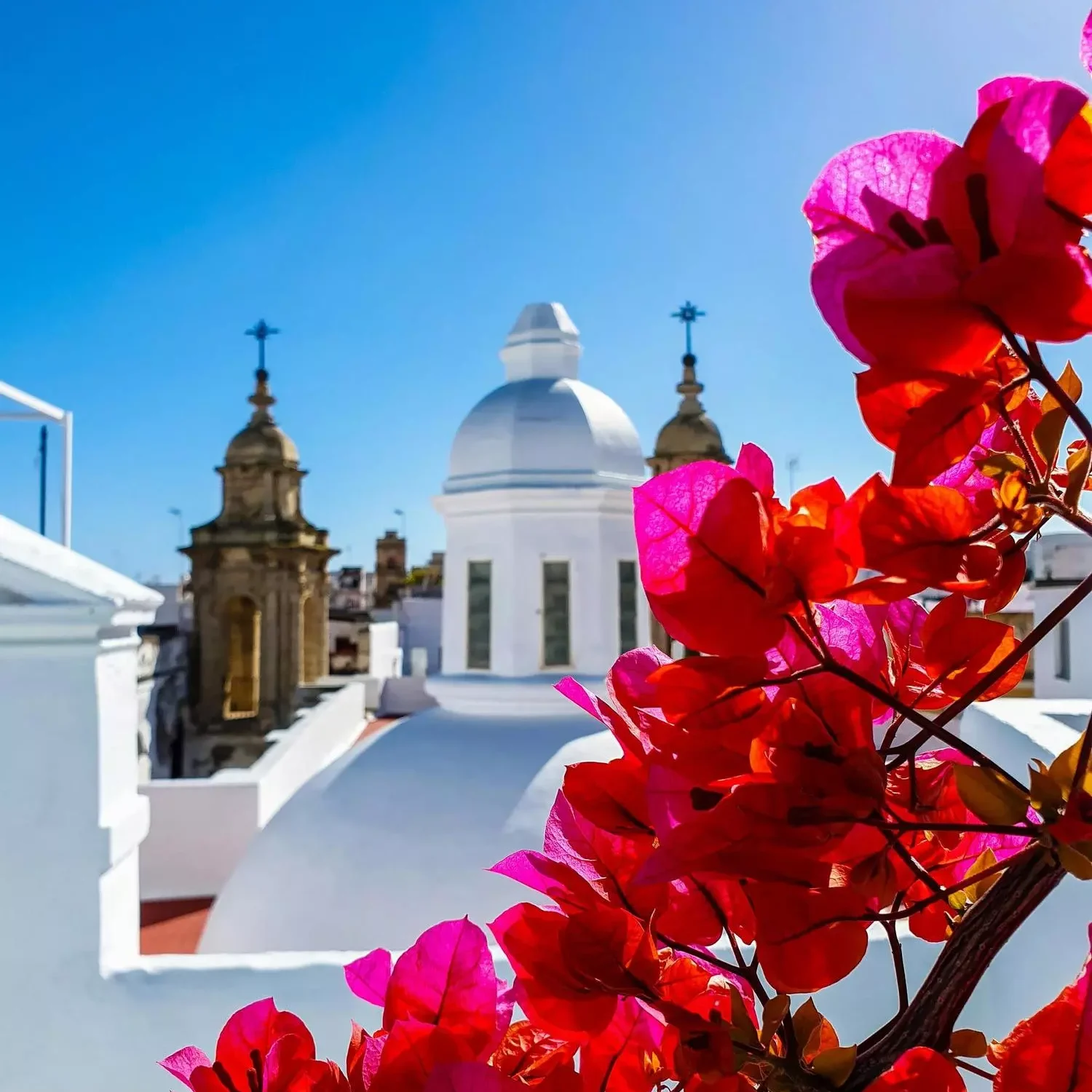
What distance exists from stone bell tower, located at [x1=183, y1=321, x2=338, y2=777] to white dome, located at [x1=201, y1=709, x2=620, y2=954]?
39.7 ft

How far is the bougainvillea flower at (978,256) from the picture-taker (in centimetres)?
40

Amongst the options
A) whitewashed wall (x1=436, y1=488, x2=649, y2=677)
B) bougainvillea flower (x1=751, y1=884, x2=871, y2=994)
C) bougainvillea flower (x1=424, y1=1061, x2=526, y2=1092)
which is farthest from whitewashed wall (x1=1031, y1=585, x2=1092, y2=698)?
bougainvillea flower (x1=424, y1=1061, x2=526, y2=1092)

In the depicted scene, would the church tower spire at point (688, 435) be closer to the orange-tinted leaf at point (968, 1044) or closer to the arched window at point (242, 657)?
the arched window at point (242, 657)

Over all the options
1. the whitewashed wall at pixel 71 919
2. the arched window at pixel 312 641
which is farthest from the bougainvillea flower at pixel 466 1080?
the arched window at pixel 312 641

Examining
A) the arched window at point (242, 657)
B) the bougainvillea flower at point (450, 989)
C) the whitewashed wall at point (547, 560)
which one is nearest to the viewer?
the bougainvillea flower at point (450, 989)

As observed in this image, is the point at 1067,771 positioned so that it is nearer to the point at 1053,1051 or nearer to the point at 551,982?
the point at 1053,1051

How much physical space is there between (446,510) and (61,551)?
10.1ft

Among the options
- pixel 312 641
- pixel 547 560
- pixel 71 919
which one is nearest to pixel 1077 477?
pixel 71 919

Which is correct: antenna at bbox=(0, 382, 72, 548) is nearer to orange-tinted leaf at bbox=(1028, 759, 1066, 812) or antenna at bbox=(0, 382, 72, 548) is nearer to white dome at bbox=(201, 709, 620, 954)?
white dome at bbox=(201, 709, 620, 954)

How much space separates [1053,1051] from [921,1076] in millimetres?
71

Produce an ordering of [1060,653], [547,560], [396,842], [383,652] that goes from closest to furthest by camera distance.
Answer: [396,842]
[547,560]
[1060,653]
[383,652]

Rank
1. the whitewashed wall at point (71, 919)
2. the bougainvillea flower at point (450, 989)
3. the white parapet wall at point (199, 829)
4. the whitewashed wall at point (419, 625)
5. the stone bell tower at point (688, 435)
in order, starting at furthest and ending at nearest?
the whitewashed wall at point (419, 625), the stone bell tower at point (688, 435), the white parapet wall at point (199, 829), the whitewashed wall at point (71, 919), the bougainvillea flower at point (450, 989)

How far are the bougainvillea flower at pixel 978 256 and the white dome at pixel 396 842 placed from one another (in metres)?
3.43

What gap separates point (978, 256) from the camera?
0.42m
